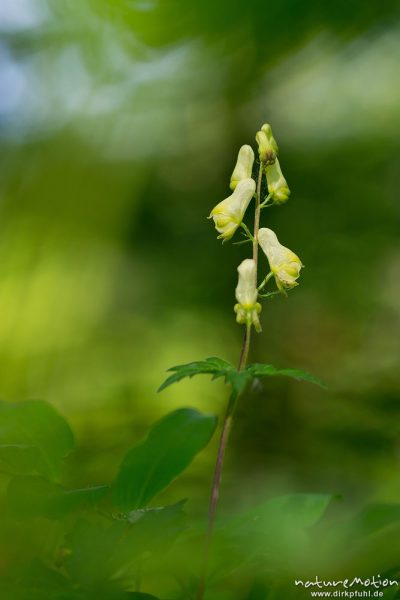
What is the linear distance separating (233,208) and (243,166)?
0.34 feet

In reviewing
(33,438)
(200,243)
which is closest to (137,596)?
(33,438)

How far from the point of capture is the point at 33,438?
46 centimetres

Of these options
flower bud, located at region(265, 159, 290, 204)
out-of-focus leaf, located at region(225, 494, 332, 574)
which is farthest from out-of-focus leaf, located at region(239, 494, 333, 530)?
flower bud, located at region(265, 159, 290, 204)

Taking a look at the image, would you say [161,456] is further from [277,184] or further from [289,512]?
[277,184]

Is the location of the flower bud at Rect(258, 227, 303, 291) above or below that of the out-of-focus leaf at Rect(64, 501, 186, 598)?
above

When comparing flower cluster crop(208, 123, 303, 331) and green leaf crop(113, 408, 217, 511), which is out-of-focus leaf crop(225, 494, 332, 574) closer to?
green leaf crop(113, 408, 217, 511)

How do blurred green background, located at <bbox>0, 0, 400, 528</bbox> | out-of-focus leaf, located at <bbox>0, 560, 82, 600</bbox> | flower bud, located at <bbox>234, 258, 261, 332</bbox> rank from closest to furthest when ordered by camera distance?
out-of-focus leaf, located at <bbox>0, 560, 82, 600</bbox>
flower bud, located at <bbox>234, 258, 261, 332</bbox>
blurred green background, located at <bbox>0, 0, 400, 528</bbox>

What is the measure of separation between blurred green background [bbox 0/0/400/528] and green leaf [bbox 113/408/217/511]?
79 centimetres

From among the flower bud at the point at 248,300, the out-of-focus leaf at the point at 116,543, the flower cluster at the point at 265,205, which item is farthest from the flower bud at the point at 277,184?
the out-of-focus leaf at the point at 116,543

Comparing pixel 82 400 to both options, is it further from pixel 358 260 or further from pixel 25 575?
pixel 25 575

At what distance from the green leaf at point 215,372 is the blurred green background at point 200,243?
0.78 m

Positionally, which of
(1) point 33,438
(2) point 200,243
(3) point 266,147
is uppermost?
(2) point 200,243

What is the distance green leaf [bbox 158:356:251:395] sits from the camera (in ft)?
1.36

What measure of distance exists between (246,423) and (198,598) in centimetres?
113
